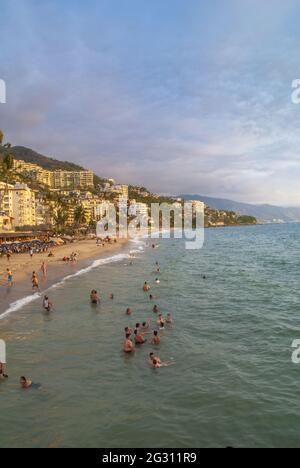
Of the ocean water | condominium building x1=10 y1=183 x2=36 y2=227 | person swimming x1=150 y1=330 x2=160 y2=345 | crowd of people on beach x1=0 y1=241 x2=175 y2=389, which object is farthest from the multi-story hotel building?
person swimming x1=150 y1=330 x2=160 y2=345

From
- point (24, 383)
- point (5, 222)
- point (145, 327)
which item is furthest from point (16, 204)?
point (24, 383)

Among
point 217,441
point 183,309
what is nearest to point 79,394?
point 217,441

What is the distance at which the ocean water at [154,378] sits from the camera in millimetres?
11562

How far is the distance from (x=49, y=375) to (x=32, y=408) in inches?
104

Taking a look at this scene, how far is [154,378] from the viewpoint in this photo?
15508 mm

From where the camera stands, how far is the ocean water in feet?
37.9

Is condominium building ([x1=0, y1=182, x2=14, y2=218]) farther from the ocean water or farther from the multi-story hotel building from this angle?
the ocean water

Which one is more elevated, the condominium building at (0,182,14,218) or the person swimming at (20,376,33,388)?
the condominium building at (0,182,14,218)

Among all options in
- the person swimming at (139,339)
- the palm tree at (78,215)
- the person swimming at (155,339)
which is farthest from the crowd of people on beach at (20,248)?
the palm tree at (78,215)

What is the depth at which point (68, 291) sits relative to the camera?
111 feet

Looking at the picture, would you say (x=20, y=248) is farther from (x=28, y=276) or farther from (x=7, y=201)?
(x=7, y=201)

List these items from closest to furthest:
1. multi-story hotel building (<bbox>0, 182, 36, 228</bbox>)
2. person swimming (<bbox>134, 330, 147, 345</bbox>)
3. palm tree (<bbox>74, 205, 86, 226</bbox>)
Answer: person swimming (<bbox>134, 330, 147, 345</bbox>)
multi-story hotel building (<bbox>0, 182, 36, 228</bbox>)
palm tree (<bbox>74, 205, 86, 226</bbox>)

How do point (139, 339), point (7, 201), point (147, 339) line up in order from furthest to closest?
point (7, 201), point (147, 339), point (139, 339)
